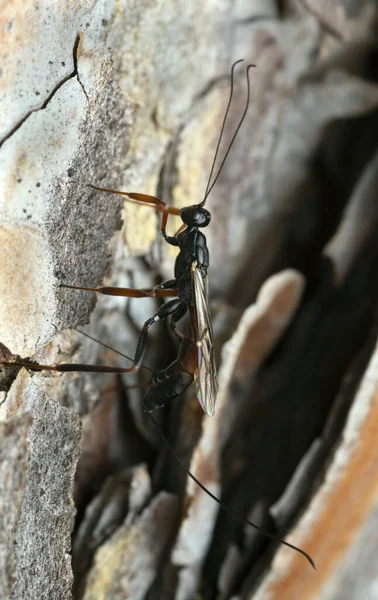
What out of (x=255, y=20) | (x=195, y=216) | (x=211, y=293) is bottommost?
(x=195, y=216)

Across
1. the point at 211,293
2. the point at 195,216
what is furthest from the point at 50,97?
the point at 211,293

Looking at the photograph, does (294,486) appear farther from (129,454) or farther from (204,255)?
(204,255)

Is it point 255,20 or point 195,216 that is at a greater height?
point 255,20

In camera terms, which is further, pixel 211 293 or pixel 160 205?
pixel 211 293

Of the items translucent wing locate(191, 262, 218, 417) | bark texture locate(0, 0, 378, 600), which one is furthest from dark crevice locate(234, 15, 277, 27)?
translucent wing locate(191, 262, 218, 417)

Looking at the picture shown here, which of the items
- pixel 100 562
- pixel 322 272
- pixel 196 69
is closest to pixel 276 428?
pixel 322 272

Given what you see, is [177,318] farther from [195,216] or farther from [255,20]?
[255,20]

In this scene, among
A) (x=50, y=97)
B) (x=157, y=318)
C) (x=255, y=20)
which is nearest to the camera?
(x=50, y=97)

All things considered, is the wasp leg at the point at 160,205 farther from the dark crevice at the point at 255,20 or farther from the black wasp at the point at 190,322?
the dark crevice at the point at 255,20

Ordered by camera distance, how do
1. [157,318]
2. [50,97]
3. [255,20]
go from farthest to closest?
[255,20]
[157,318]
[50,97]
